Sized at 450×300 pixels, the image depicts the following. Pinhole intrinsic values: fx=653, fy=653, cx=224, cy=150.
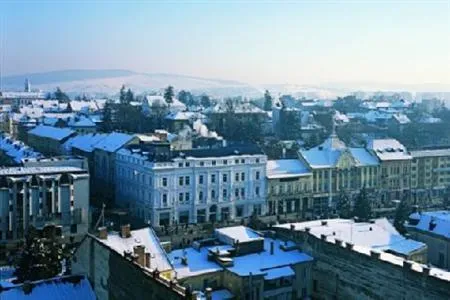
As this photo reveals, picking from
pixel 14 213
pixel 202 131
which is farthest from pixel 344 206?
pixel 202 131

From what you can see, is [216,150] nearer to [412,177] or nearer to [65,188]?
[65,188]

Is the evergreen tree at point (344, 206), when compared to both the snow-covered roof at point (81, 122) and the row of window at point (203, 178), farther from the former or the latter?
the snow-covered roof at point (81, 122)

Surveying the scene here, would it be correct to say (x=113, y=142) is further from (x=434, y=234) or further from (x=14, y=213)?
(x=434, y=234)

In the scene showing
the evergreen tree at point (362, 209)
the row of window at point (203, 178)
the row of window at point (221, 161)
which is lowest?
the evergreen tree at point (362, 209)

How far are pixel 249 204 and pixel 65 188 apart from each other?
604 inches

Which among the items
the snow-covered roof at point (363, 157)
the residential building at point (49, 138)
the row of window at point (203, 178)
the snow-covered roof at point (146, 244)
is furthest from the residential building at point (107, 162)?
the snow-covered roof at point (146, 244)

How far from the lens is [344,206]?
51906 millimetres

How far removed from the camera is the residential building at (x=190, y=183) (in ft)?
155

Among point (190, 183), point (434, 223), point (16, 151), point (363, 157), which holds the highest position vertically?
point (16, 151)

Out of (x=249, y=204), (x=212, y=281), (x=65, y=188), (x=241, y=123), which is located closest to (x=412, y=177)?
(x=249, y=204)

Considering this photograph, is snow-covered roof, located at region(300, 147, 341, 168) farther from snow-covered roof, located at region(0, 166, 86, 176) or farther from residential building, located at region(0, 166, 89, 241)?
residential building, located at region(0, 166, 89, 241)

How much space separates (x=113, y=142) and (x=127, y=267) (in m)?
36.4

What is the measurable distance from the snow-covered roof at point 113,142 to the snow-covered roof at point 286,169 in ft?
38.9

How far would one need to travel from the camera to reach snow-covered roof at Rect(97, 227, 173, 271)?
983 inches
